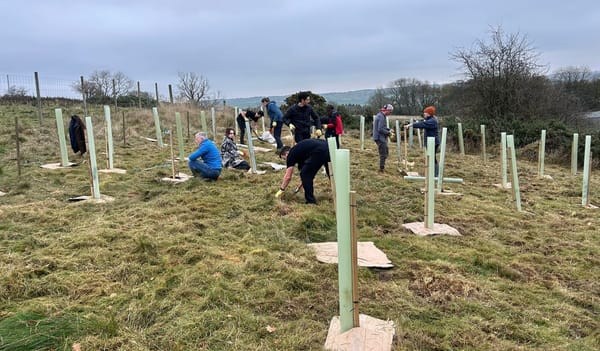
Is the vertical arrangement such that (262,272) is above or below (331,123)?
below

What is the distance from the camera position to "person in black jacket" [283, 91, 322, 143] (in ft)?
23.7

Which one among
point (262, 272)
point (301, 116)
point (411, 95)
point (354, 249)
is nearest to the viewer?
point (354, 249)

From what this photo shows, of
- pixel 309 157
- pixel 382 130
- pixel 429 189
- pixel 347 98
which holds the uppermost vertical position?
pixel 347 98

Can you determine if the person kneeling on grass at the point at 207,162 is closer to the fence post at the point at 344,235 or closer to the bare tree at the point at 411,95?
the fence post at the point at 344,235

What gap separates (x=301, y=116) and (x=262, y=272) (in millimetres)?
4426

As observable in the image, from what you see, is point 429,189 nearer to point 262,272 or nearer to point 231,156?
point 262,272

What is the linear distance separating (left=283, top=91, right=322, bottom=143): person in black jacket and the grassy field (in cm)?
150

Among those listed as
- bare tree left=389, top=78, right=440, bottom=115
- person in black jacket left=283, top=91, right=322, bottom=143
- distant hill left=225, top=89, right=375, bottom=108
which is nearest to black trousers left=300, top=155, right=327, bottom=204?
person in black jacket left=283, top=91, right=322, bottom=143

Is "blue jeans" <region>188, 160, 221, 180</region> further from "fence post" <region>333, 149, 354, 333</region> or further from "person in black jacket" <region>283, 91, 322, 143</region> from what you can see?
"fence post" <region>333, 149, 354, 333</region>

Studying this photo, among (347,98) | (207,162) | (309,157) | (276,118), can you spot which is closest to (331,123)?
(276,118)

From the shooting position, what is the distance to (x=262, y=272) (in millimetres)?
3338

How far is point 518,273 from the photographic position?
3545mm

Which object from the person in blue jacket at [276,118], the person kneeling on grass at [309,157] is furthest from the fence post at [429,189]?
the person in blue jacket at [276,118]

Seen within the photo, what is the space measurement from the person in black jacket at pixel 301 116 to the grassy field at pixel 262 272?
4.94ft
